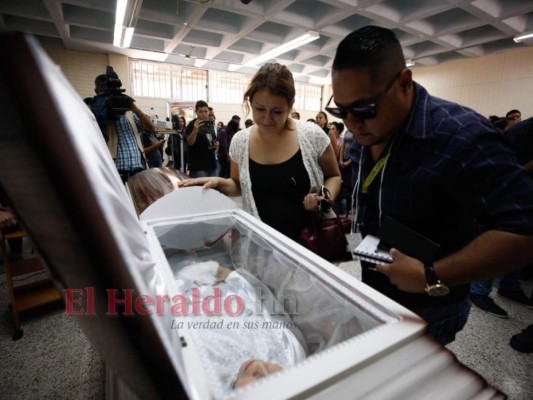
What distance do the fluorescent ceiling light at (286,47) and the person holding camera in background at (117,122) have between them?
5037 millimetres

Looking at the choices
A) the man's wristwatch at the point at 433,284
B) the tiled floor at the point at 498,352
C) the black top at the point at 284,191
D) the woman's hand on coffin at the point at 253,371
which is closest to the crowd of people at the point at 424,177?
the man's wristwatch at the point at 433,284

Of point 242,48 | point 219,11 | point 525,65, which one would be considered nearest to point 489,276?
point 219,11

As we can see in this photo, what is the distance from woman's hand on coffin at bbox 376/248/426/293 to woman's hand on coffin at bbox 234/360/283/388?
0.42 metres

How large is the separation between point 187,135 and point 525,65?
9304 mm

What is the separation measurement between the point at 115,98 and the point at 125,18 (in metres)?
4.22

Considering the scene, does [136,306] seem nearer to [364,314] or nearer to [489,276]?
[364,314]

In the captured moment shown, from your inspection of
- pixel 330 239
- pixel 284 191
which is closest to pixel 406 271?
pixel 330 239

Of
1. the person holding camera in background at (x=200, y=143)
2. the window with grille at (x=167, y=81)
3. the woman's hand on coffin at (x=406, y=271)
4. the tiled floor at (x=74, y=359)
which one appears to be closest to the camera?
the woman's hand on coffin at (x=406, y=271)

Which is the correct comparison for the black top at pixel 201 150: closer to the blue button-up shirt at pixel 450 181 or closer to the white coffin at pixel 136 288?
the white coffin at pixel 136 288

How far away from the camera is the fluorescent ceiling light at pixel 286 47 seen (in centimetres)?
653

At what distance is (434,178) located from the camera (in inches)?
33.0

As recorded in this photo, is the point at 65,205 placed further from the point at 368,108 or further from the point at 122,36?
the point at 122,36

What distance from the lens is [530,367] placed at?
74.4 inches

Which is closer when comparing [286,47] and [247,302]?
[247,302]
